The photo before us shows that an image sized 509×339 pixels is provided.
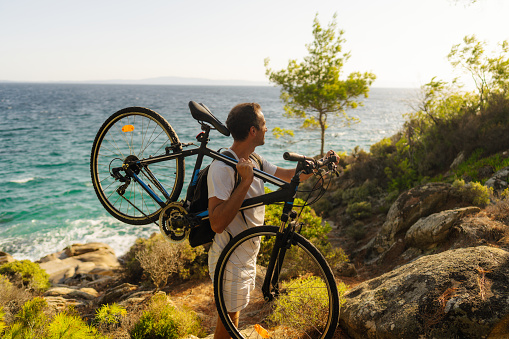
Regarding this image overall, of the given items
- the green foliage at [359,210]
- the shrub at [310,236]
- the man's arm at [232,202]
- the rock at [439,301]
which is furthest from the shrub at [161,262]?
the green foliage at [359,210]

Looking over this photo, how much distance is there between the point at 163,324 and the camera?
15.8ft

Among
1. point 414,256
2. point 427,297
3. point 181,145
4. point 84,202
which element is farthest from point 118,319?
point 84,202

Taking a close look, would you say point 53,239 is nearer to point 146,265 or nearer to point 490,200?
point 146,265

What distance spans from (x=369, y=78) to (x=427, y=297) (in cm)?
1833

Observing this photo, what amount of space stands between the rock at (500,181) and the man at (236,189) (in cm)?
697

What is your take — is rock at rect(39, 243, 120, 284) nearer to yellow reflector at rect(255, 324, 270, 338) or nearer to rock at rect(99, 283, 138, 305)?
rock at rect(99, 283, 138, 305)

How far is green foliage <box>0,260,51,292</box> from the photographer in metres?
9.02

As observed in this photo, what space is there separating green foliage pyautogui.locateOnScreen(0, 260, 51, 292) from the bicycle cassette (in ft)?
25.4

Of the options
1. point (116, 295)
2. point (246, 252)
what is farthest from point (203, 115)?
point (116, 295)

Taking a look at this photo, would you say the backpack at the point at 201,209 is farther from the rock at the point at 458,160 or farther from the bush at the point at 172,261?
the rock at the point at 458,160

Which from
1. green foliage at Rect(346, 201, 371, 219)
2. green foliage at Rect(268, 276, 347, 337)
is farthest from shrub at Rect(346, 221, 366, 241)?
green foliage at Rect(268, 276, 347, 337)

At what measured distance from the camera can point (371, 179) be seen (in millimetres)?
14766

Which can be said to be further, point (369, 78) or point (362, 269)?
point (369, 78)

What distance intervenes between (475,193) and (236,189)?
252 inches
